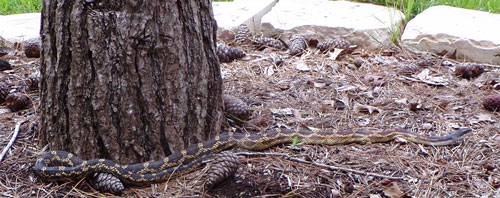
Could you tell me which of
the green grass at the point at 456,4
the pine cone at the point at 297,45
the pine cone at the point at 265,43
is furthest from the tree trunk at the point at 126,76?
the green grass at the point at 456,4

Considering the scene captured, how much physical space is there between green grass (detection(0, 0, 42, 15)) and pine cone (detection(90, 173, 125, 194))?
5542mm

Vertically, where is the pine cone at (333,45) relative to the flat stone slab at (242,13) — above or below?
below

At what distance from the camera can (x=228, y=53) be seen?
234 inches

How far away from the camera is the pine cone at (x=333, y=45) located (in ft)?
20.1

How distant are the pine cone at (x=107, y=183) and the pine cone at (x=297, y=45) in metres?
3.29

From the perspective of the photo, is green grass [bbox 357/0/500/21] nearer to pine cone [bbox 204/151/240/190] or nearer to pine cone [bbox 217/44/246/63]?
pine cone [bbox 217/44/246/63]

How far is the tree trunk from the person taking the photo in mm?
3275

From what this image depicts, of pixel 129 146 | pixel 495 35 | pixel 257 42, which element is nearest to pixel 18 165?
pixel 129 146

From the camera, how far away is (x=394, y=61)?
19.6 ft

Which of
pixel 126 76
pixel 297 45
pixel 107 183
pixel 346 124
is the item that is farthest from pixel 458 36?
pixel 107 183

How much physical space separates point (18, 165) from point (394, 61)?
427 centimetres

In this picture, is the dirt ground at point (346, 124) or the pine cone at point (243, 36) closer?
the dirt ground at point (346, 124)

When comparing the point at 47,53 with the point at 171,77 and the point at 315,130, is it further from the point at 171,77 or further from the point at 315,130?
the point at 315,130

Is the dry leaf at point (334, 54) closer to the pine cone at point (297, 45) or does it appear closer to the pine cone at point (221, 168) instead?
the pine cone at point (297, 45)
